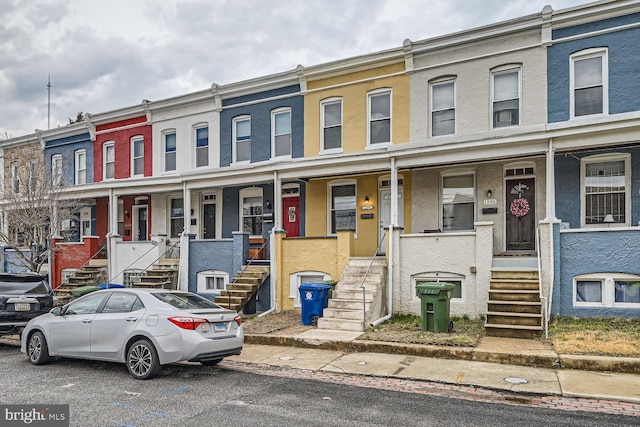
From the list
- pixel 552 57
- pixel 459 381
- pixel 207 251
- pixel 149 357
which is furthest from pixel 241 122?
pixel 459 381

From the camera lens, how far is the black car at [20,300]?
10.7 metres

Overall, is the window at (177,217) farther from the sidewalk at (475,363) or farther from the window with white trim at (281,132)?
the sidewalk at (475,363)

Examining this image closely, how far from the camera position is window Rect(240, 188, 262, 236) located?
57.5ft

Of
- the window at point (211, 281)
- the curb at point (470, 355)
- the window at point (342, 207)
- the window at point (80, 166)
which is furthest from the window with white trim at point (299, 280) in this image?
the window at point (80, 166)

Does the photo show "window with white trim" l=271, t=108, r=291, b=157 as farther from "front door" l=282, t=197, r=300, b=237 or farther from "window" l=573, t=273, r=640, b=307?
"window" l=573, t=273, r=640, b=307

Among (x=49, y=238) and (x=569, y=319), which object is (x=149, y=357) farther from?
(x=49, y=238)

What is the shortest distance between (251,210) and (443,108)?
24.9 feet

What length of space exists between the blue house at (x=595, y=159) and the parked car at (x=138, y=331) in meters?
7.74

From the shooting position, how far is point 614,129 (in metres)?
10.6

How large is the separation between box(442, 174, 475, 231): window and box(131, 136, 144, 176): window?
1229 centimetres

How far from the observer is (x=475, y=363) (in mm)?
8445

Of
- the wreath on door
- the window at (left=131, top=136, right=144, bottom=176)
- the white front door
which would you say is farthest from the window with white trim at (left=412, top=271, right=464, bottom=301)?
the window at (left=131, top=136, right=144, bottom=176)

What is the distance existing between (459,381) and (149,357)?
4.79 metres

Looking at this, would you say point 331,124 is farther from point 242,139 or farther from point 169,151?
point 169,151
